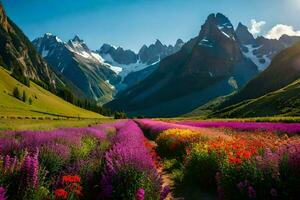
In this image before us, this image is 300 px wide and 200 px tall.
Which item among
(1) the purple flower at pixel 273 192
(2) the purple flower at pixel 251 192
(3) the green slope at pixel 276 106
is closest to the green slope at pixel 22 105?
(3) the green slope at pixel 276 106

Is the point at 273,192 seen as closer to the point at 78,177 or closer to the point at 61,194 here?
the point at 78,177

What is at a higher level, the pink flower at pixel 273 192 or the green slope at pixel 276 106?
the green slope at pixel 276 106

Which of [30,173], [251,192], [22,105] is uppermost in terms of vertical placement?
[22,105]

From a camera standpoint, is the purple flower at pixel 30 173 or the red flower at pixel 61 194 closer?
the purple flower at pixel 30 173

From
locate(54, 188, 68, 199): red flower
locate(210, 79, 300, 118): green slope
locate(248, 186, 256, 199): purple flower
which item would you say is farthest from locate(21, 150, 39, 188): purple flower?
locate(210, 79, 300, 118): green slope

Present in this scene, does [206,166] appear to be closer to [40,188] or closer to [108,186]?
[108,186]

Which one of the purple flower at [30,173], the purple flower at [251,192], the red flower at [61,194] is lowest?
the purple flower at [251,192]

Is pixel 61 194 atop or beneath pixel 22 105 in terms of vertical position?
beneath

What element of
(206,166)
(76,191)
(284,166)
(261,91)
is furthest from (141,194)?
(261,91)

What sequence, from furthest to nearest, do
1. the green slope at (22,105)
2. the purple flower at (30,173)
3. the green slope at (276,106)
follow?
the green slope at (22,105), the green slope at (276,106), the purple flower at (30,173)

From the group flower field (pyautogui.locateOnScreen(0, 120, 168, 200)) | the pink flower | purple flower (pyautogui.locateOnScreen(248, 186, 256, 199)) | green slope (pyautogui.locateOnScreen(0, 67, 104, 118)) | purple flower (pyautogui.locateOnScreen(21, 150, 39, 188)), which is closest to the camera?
purple flower (pyautogui.locateOnScreen(21, 150, 39, 188))

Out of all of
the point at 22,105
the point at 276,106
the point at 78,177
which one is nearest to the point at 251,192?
the point at 78,177

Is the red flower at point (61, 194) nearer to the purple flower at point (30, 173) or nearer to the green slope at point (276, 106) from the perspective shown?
the purple flower at point (30, 173)

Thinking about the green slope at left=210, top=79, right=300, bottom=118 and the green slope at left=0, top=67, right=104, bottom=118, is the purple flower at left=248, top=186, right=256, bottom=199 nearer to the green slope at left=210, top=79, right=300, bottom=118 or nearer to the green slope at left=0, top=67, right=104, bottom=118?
the green slope at left=210, top=79, right=300, bottom=118
